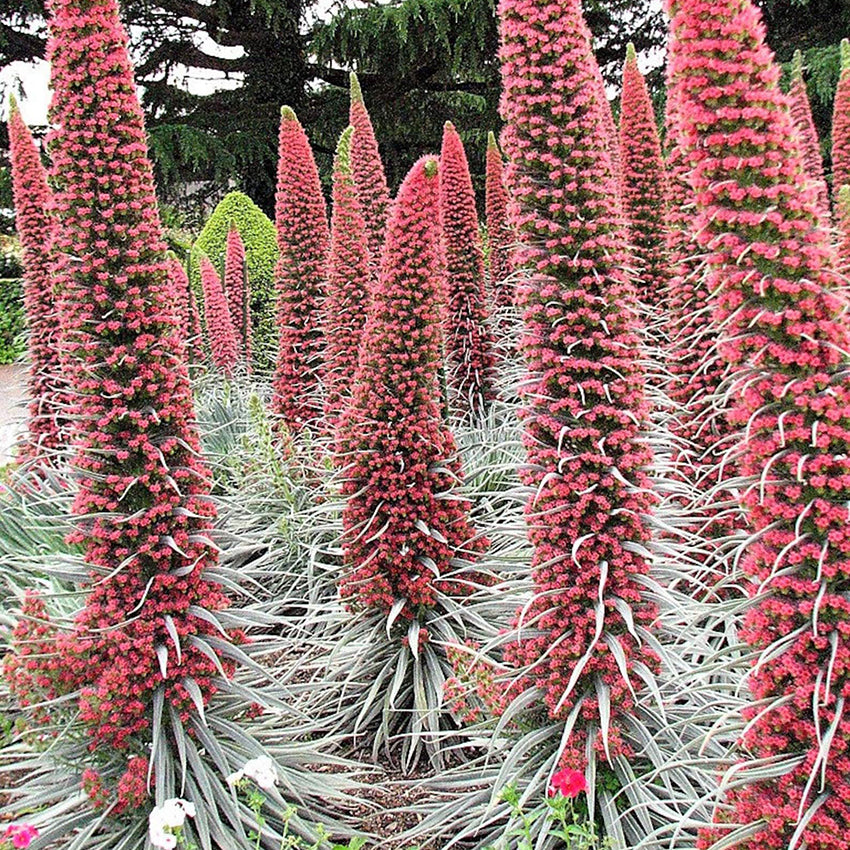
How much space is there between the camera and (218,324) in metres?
7.44

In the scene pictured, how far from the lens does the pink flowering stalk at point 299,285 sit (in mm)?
5930

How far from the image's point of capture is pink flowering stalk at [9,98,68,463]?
4.98 metres

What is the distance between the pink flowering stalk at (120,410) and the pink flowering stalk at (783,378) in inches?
73.7

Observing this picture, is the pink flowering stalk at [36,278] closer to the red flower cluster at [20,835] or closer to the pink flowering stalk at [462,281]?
the pink flowering stalk at [462,281]

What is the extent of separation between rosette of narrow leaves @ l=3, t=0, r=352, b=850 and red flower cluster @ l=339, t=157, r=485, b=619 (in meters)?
0.88

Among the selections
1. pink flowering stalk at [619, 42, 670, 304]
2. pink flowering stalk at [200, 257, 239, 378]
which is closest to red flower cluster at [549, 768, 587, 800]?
pink flowering stalk at [619, 42, 670, 304]

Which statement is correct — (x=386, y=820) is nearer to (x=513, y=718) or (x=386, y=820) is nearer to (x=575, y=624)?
(x=513, y=718)

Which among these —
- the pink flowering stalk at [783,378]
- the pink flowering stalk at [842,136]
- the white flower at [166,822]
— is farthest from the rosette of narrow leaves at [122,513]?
the pink flowering stalk at [842,136]

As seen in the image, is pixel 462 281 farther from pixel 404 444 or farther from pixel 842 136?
pixel 842 136

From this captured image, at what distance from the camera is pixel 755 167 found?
6.66 ft

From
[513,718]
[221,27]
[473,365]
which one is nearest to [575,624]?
[513,718]

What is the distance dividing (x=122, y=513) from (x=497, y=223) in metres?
4.20

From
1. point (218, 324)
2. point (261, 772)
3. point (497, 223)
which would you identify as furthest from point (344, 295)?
point (261, 772)

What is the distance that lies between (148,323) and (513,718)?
190 cm
